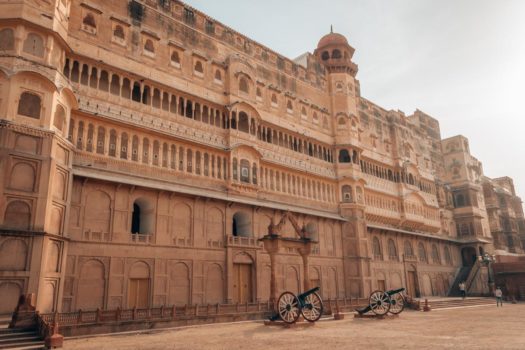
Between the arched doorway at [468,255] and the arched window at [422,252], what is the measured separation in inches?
381

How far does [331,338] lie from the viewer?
1464 centimetres

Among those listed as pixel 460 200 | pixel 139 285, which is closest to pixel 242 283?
pixel 139 285

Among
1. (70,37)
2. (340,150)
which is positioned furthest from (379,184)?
(70,37)

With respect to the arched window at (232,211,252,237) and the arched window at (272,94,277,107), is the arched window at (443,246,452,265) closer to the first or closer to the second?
the arched window at (272,94,277,107)

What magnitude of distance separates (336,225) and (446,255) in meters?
21.5

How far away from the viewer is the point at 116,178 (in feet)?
72.0

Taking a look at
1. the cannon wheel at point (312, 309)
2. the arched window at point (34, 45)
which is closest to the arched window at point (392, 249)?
the cannon wheel at point (312, 309)

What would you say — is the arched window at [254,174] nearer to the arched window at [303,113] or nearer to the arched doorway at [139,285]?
the arched window at [303,113]

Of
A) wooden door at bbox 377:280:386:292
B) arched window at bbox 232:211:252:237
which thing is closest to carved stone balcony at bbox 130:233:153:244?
arched window at bbox 232:211:252:237

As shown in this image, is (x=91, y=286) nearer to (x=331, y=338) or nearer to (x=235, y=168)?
(x=235, y=168)

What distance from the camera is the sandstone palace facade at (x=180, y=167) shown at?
61.3 feet

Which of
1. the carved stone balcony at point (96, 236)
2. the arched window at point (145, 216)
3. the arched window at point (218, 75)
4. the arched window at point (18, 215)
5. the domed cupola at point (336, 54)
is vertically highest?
the domed cupola at point (336, 54)

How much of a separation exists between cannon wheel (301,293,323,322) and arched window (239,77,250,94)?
16.8 meters

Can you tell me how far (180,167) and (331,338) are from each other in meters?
14.5
